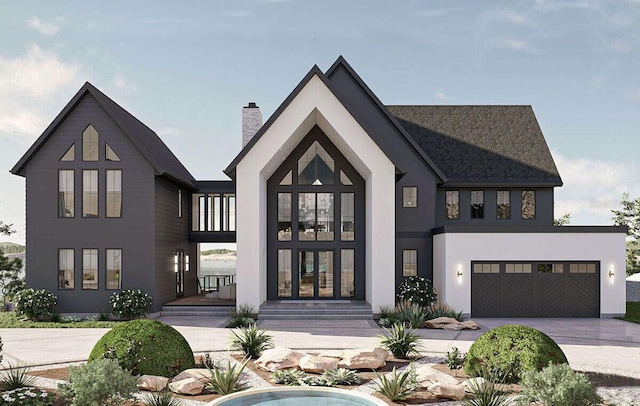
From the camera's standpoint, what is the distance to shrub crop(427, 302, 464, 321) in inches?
816

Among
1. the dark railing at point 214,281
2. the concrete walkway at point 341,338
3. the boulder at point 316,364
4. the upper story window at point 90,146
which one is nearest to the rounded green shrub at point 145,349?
the boulder at point 316,364

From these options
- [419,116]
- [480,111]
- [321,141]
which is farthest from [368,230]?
[480,111]

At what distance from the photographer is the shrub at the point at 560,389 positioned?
877 cm

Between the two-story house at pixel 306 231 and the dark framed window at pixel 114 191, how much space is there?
8 cm

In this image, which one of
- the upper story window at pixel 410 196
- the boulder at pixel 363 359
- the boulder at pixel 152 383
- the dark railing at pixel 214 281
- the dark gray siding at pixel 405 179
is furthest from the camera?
the dark railing at pixel 214 281

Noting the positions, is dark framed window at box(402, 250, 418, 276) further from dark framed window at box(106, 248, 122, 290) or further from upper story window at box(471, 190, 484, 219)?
dark framed window at box(106, 248, 122, 290)

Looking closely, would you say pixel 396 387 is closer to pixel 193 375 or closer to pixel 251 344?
pixel 193 375

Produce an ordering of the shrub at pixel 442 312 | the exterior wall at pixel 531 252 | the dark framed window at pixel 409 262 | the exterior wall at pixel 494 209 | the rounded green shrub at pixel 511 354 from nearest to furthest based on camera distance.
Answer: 1. the rounded green shrub at pixel 511 354
2. the shrub at pixel 442 312
3. the exterior wall at pixel 531 252
4. the dark framed window at pixel 409 262
5. the exterior wall at pixel 494 209

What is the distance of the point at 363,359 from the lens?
39.8ft

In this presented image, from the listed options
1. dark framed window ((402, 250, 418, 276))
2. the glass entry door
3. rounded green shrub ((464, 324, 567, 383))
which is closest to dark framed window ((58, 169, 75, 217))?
the glass entry door

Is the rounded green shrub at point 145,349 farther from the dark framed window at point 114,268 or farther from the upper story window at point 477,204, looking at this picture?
the upper story window at point 477,204

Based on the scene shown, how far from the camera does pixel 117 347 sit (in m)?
10.9

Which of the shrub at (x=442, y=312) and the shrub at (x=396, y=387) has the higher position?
the shrub at (x=396, y=387)

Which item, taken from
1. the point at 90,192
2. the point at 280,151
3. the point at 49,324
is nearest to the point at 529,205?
the point at 280,151
